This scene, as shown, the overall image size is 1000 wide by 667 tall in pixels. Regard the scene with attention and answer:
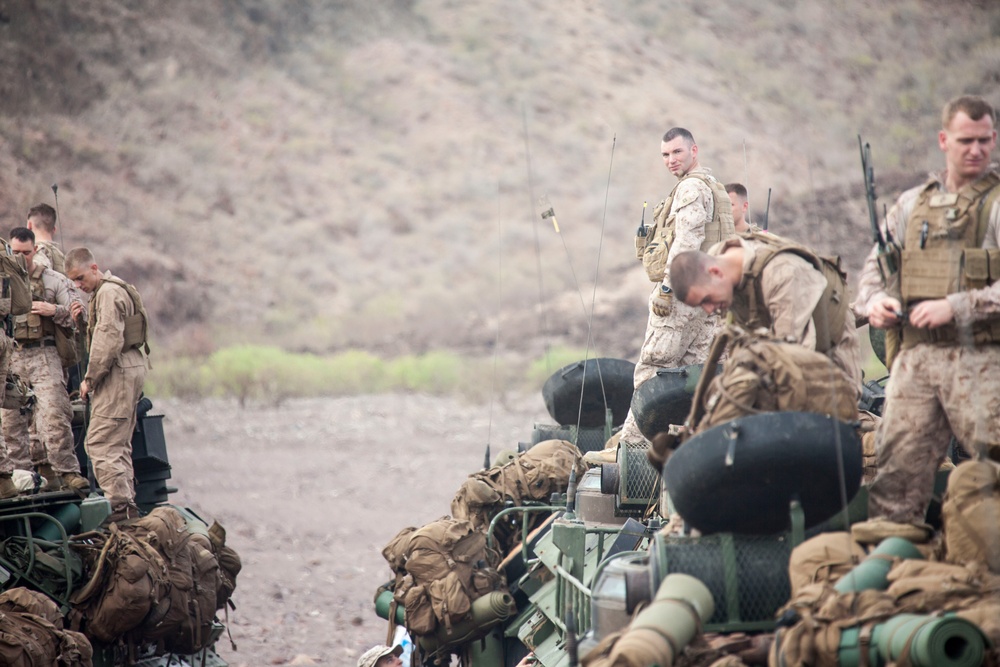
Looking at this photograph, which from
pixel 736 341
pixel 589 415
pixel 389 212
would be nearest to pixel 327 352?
pixel 389 212

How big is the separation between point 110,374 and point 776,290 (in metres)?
5.60

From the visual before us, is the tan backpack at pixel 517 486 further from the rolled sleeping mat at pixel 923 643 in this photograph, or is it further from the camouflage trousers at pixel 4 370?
the rolled sleeping mat at pixel 923 643

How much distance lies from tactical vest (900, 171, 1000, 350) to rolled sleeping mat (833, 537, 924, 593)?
0.88 m

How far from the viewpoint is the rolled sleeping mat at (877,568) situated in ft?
15.3

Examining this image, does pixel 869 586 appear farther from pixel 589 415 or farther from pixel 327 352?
pixel 327 352

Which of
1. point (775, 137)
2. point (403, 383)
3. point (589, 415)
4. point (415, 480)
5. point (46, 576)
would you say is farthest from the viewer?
point (775, 137)

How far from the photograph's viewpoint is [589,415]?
10797mm

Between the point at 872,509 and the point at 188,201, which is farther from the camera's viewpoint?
the point at 188,201

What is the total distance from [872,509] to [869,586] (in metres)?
0.78

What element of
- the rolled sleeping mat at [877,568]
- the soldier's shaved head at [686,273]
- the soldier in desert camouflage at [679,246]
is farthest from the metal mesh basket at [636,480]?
the rolled sleeping mat at [877,568]

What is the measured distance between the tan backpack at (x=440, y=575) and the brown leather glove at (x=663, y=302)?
204 cm

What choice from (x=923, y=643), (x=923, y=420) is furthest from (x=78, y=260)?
(x=923, y=643)

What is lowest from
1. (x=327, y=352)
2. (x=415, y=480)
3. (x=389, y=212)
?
(x=415, y=480)

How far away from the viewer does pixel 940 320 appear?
16.7ft
